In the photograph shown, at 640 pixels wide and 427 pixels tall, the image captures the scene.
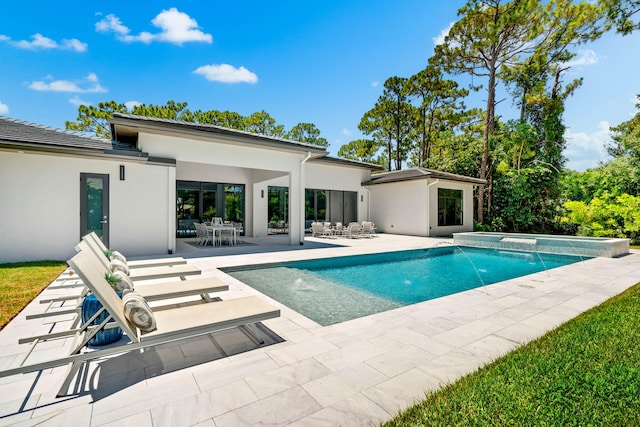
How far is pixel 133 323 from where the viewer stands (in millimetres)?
2791

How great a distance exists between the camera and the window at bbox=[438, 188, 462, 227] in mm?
17938

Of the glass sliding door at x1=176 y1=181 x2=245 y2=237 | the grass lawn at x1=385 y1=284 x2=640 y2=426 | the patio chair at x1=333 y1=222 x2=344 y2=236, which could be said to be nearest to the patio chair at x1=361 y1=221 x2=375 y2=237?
the patio chair at x1=333 y1=222 x2=344 y2=236

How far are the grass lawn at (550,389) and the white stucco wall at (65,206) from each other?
9.86 meters

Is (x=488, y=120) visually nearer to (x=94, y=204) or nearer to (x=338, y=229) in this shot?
(x=338, y=229)

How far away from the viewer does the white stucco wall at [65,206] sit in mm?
8320

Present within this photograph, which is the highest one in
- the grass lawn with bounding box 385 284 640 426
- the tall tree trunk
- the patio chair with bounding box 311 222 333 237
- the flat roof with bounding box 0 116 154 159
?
the tall tree trunk

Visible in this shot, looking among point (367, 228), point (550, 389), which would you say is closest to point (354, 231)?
point (367, 228)

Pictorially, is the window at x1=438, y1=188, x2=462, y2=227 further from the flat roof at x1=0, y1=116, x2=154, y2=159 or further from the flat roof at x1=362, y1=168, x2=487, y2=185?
the flat roof at x1=0, y1=116, x2=154, y2=159

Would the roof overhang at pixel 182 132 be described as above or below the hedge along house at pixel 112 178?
above

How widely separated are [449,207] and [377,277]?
40.9ft

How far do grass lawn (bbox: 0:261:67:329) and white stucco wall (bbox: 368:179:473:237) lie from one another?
15.3m

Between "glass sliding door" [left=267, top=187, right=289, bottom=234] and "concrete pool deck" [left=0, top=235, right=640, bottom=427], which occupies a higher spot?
"glass sliding door" [left=267, top=187, right=289, bottom=234]

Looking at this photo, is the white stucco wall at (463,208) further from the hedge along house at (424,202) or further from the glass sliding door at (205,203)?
the glass sliding door at (205,203)

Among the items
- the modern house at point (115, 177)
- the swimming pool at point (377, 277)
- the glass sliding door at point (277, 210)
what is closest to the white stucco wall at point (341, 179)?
the glass sliding door at point (277, 210)
